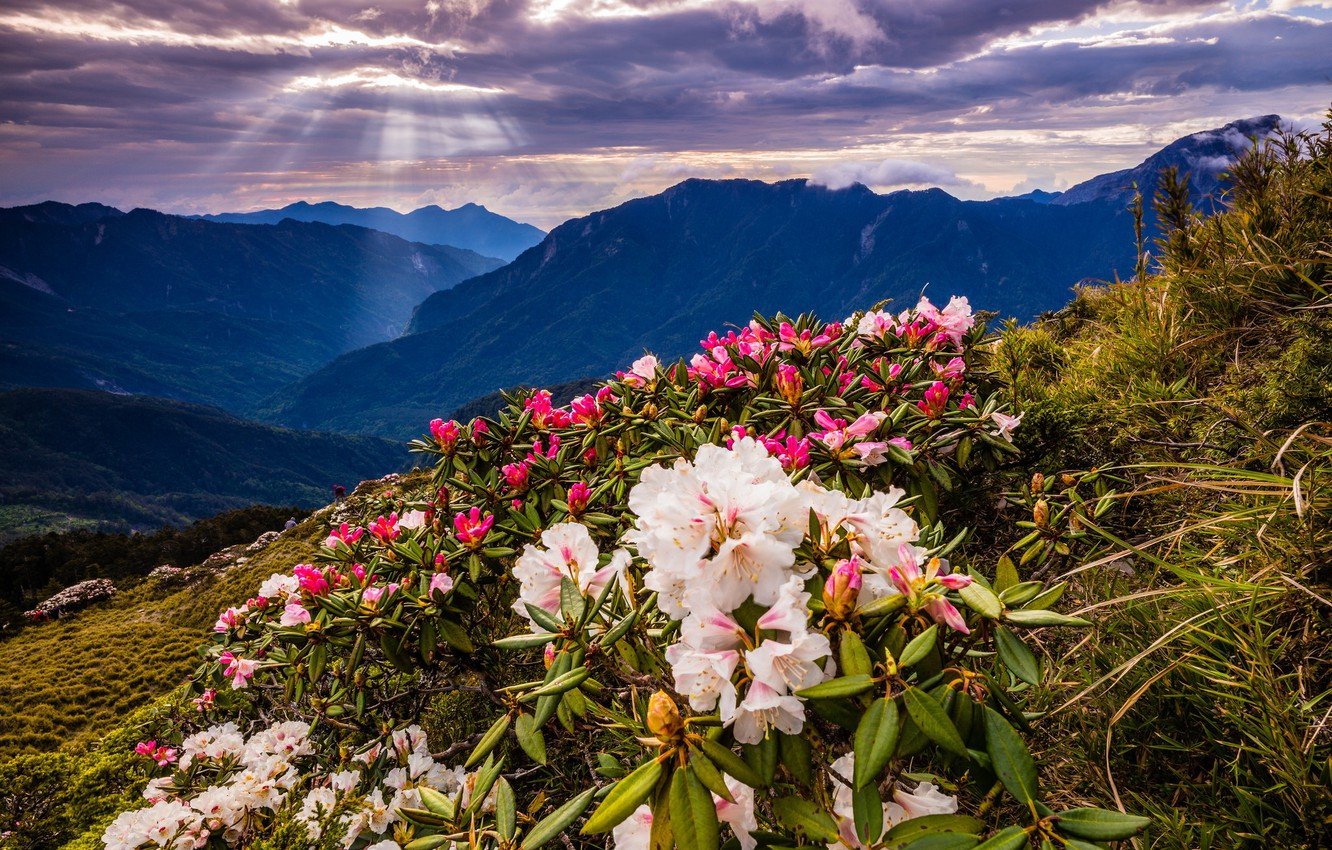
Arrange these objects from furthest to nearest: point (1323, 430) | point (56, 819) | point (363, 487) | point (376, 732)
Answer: point (363, 487), point (56, 819), point (376, 732), point (1323, 430)

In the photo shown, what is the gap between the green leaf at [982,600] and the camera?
118 centimetres

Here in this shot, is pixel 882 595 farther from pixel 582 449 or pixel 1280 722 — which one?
pixel 582 449

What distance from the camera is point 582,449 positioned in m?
3.09

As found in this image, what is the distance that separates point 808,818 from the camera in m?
1.23

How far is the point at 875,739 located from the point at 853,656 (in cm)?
14

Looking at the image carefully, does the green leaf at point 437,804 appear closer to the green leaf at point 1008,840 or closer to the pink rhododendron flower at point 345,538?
the green leaf at point 1008,840

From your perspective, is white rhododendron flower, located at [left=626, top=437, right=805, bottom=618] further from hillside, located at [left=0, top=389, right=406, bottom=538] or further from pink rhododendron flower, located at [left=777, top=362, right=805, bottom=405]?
hillside, located at [left=0, top=389, right=406, bottom=538]

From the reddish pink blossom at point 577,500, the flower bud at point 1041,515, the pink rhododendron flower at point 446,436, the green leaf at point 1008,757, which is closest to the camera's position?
the green leaf at point 1008,757

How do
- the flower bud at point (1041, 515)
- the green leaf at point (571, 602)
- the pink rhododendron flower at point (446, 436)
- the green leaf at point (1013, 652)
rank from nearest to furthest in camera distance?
the green leaf at point (1013, 652) → the green leaf at point (571, 602) → the flower bud at point (1041, 515) → the pink rhododendron flower at point (446, 436)

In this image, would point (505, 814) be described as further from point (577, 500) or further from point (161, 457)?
point (161, 457)

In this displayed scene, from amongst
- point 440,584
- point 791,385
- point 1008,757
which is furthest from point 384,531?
point 1008,757

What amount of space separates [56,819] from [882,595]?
212 inches

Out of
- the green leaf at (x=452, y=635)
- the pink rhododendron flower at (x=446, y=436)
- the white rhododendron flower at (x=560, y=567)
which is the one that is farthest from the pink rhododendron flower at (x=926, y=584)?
the pink rhododendron flower at (x=446, y=436)

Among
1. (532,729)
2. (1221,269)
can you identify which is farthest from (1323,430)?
(532,729)
